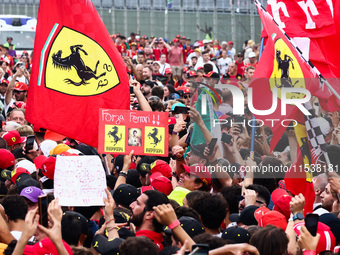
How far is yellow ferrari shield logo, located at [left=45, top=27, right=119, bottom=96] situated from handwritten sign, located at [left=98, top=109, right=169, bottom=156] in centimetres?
62

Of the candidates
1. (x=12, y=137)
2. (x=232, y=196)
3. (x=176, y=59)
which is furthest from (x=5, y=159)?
(x=176, y=59)

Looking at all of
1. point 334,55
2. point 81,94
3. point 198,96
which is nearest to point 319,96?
point 334,55

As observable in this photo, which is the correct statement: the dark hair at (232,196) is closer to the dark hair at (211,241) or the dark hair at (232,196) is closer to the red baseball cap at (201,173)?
the red baseball cap at (201,173)

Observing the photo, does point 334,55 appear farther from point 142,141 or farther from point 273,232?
point 273,232

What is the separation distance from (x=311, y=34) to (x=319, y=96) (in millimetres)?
1236

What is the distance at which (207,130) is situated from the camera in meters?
8.22

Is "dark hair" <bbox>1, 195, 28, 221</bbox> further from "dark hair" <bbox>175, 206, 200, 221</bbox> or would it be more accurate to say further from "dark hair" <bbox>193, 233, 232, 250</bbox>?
"dark hair" <bbox>193, 233, 232, 250</bbox>

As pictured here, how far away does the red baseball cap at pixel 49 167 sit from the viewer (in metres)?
7.55

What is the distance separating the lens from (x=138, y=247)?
192 inches

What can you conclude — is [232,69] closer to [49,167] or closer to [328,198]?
[49,167]

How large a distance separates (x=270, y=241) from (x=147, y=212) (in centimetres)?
123

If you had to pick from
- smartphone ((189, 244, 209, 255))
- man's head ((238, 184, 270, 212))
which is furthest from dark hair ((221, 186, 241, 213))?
smartphone ((189, 244, 209, 255))

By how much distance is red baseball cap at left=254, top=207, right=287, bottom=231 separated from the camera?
6078 mm

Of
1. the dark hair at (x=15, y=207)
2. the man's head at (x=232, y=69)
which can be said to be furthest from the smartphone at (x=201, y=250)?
the man's head at (x=232, y=69)
